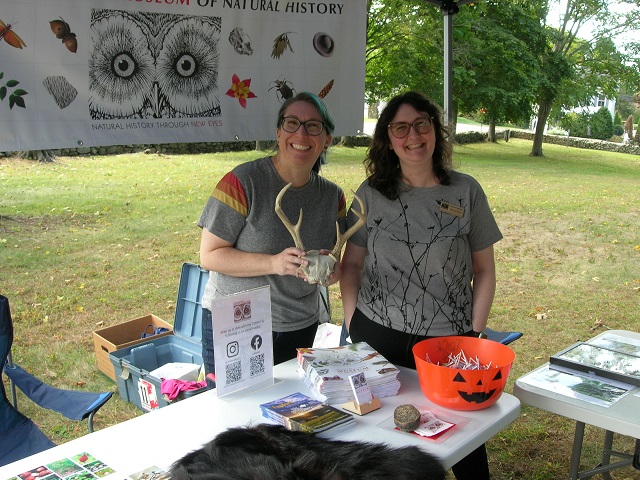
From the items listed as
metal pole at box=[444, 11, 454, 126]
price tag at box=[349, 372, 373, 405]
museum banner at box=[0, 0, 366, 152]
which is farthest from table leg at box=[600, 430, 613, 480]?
museum banner at box=[0, 0, 366, 152]

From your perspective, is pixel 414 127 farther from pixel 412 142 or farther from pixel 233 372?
pixel 233 372

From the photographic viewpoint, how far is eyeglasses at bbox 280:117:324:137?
2.09 meters

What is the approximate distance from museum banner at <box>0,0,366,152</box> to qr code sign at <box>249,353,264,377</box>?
1409mm

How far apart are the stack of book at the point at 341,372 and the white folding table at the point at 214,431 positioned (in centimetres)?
5

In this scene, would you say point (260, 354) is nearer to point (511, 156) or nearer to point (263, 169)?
point (263, 169)

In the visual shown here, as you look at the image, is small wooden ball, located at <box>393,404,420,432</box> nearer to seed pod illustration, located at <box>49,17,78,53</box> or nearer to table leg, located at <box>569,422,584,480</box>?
table leg, located at <box>569,422,584,480</box>

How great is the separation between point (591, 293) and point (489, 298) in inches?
163

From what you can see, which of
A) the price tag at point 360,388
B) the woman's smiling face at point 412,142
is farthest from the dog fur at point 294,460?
the woman's smiling face at point 412,142

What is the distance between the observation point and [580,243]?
7641 mm

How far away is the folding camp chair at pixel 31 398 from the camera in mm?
2377

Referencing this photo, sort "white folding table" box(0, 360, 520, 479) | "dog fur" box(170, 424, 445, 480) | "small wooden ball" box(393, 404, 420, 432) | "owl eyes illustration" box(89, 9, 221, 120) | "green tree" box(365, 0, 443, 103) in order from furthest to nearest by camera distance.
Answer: "green tree" box(365, 0, 443, 103), "owl eyes illustration" box(89, 9, 221, 120), "small wooden ball" box(393, 404, 420, 432), "white folding table" box(0, 360, 520, 479), "dog fur" box(170, 424, 445, 480)

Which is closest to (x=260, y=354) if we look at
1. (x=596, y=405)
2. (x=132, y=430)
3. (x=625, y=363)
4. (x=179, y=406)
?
(x=179, y=406)

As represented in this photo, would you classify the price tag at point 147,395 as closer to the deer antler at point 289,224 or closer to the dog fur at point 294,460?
the deer antler at point 289,224

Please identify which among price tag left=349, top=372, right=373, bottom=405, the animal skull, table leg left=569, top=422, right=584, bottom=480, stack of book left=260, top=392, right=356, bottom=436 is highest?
the animal skull
